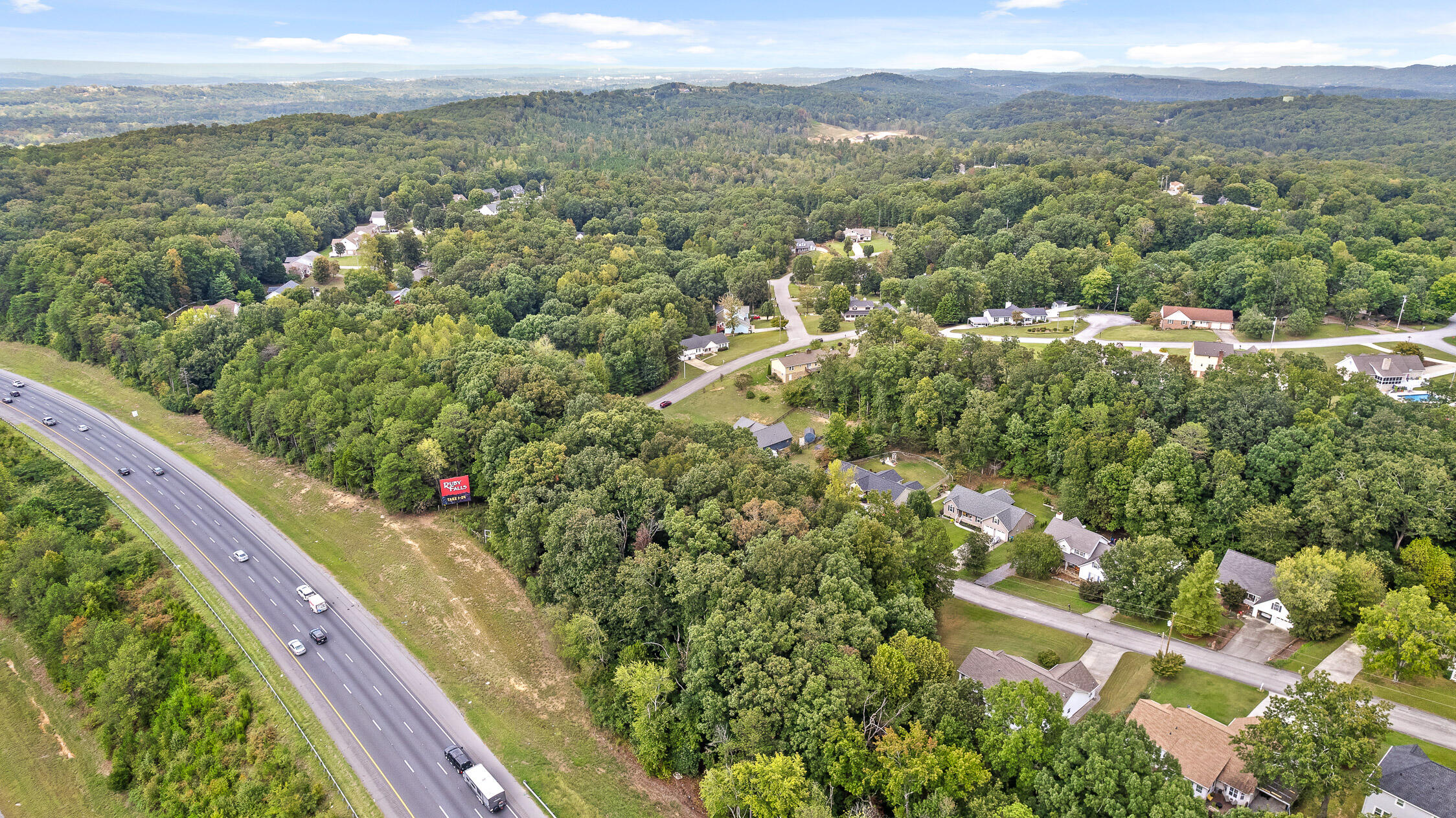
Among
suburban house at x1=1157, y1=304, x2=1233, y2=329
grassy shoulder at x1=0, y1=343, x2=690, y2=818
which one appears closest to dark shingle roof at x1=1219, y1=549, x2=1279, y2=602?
grassy shoulder at x1=0, y1=343, x2=690, y2=818

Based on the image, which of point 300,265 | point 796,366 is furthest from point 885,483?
point 300,265

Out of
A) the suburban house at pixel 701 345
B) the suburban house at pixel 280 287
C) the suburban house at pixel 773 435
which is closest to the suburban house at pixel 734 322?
the suburban house at pixel 701 345

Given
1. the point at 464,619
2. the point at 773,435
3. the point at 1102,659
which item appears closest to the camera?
the point at 1102,659

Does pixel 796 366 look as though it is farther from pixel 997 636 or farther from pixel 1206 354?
pixel 997 636

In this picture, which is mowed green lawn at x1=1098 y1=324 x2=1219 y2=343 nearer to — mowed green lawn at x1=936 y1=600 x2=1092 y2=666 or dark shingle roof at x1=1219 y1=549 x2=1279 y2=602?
dark shingle roof at x1=1219 y1=549 x2=1279 y2=602

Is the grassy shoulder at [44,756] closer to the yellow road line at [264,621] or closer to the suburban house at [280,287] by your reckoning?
the yellow road line at [264,621]

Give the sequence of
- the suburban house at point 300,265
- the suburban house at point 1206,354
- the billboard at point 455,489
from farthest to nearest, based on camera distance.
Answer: the suburban house at point 300,265
the suburban house at point 1206,354
the billboard at point 455,489
